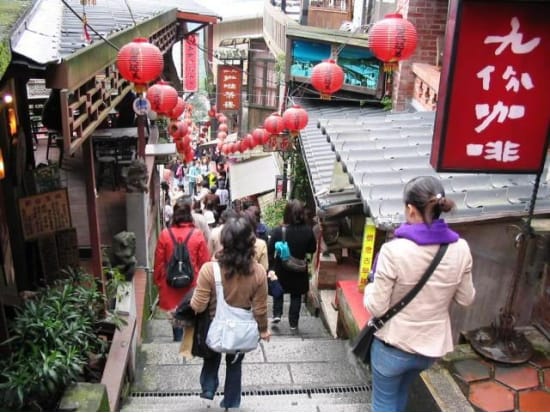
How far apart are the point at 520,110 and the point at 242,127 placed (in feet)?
97.5

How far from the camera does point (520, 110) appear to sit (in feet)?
16.8

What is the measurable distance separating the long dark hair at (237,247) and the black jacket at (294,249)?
3.33 m

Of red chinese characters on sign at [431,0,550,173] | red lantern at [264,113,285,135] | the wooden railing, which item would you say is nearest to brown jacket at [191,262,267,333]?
red chinese characters on sign at [431,0,550,173]

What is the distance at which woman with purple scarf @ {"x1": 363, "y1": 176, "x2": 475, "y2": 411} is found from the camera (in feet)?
12.2

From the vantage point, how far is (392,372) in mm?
4129

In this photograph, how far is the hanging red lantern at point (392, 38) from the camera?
7.59 m

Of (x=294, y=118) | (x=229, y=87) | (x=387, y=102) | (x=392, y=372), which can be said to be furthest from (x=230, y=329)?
(x=229, y=87)

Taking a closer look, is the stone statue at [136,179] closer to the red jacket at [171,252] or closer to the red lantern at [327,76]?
the red jacket at [171,252]

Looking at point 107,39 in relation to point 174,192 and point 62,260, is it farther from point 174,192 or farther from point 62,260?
point 174,192

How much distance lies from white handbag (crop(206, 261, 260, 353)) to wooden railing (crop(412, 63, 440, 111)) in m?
7.51

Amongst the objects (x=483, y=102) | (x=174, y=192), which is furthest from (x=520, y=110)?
(x=174, y=192)

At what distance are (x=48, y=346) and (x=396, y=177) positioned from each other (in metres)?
4.31

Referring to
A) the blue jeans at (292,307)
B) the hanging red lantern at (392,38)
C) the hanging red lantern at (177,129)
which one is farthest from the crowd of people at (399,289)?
the hanging red lantern at (177,129)

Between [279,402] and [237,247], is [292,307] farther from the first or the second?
[237,247]
